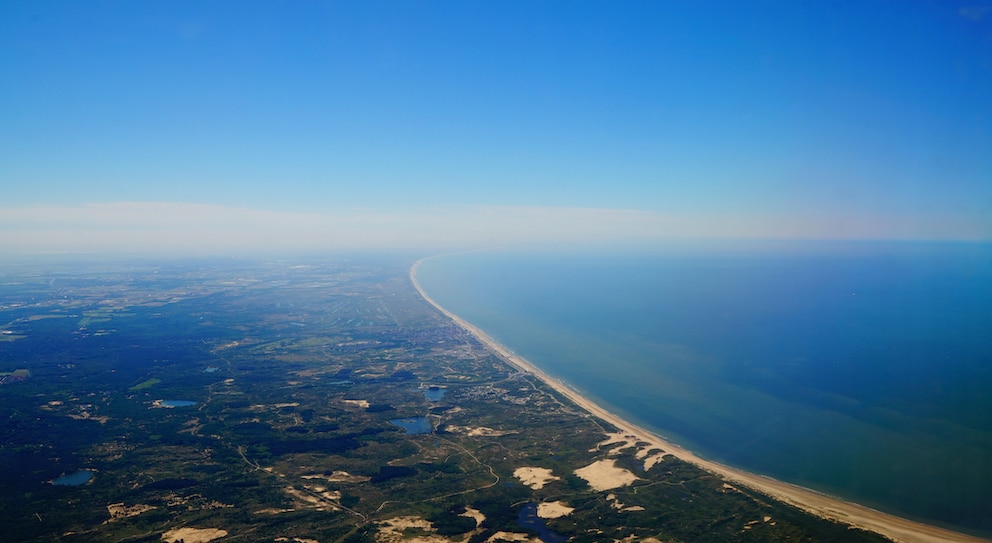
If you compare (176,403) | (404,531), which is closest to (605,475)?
(404,531)

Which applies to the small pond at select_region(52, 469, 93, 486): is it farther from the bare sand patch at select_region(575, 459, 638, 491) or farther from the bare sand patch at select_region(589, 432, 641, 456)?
the bare sand patch at select_region(589, 432, 641, 456)

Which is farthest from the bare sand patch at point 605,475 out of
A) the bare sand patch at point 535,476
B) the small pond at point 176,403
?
the small pond at point 176,403

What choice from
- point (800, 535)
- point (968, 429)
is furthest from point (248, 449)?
point (968, 429)

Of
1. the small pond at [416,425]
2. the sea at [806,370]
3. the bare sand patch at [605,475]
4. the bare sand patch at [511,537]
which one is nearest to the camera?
the bare sand patch at [511,537]

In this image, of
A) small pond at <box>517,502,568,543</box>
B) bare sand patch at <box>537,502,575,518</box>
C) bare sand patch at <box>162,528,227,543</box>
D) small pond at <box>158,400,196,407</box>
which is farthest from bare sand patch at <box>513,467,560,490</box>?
small pond at <box>158,400,196,407</box>

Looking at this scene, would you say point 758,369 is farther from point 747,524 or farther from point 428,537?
point 428,537

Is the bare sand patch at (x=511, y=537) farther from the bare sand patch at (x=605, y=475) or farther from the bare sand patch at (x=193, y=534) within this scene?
the bare sand patch at (x=193, y=534)
